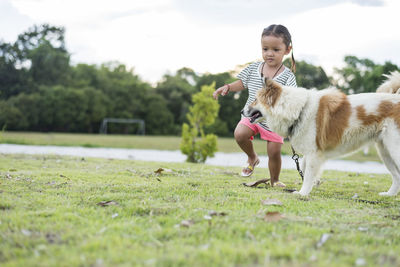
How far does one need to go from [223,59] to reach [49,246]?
31.5 m

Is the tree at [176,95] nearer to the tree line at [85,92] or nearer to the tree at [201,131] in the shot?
the tree line at [85,92]

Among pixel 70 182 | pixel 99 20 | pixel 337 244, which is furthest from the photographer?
pixel 99 20

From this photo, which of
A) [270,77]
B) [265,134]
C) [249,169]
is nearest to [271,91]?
[270,77]

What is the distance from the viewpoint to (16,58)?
34969mm

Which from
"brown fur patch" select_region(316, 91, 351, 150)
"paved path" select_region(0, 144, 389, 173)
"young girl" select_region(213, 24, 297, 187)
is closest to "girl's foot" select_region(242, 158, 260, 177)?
"young girl" select_region(213, 24, 297, 187)

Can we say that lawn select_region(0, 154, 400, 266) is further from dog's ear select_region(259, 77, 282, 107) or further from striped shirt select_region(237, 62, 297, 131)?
striped shirt select_region(237, 62, 297, 131)

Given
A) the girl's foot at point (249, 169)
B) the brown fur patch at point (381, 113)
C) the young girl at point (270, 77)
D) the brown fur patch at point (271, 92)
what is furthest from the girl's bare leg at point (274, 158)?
the brown fur patch at point (381, 113)

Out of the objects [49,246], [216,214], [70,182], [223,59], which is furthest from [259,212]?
[223,59]

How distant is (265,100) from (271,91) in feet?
0.49

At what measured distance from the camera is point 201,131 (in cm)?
1091

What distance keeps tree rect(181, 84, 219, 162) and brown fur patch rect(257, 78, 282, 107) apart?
656 centimetres

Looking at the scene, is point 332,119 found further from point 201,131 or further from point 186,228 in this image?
point 201,131

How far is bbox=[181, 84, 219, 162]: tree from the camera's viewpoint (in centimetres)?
1080

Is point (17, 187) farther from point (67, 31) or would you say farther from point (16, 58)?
point (67, 31)
